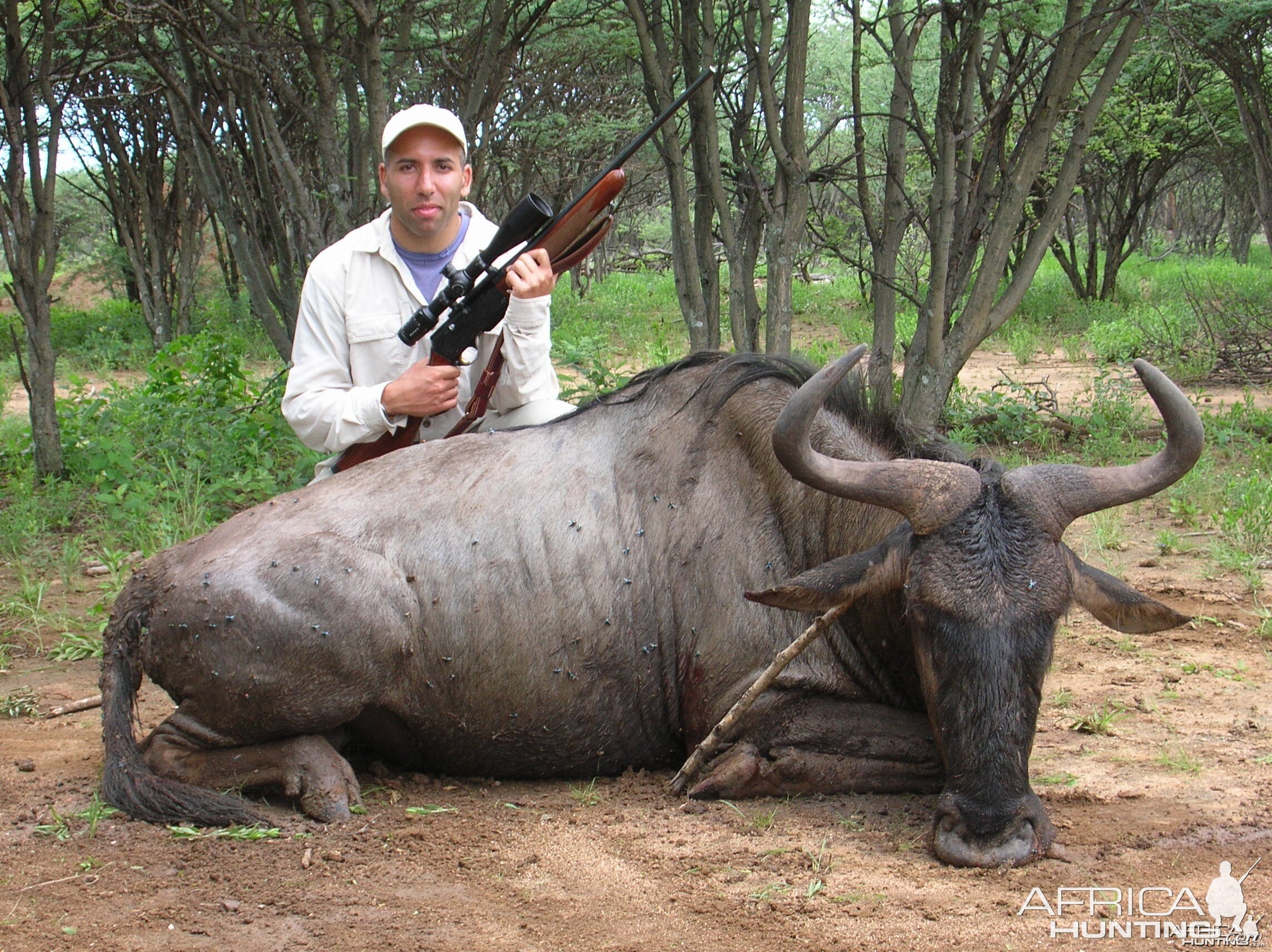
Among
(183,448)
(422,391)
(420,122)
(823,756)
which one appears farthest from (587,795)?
(183,448)

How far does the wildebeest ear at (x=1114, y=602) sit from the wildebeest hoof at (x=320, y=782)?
2459mm

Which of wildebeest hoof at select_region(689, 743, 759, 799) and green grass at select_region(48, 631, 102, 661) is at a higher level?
green grass at select_region(48, 631, 102, 661)

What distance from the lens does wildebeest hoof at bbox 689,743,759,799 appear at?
12.9ft

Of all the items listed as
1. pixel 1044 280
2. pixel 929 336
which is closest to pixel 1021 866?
pixel 929 336

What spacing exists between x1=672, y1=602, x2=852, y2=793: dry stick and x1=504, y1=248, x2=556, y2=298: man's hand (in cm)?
174

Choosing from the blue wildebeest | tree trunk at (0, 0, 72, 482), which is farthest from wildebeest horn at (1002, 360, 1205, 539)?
tree trunk at (0, 0, 72, 482)

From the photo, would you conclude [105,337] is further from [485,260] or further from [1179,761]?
[1179,761]

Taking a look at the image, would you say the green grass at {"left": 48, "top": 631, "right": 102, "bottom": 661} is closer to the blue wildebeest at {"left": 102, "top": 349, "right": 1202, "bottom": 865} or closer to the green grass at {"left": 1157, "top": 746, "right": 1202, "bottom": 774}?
the blue wildebeest at {"left": 102, "top": 349, "right": 1202, "bottom": 865}

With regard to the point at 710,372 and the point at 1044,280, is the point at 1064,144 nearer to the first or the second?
the point at 1044,280

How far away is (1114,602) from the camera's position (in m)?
3.64

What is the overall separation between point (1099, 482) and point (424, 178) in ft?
9.75

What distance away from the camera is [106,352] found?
14703 mm

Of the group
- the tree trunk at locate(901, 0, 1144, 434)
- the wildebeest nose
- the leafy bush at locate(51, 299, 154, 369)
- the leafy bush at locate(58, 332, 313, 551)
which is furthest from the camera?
the leafy bush at locate(51, 299, 154, 369)

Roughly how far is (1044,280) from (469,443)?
19108 mm
